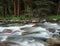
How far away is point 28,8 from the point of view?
25.4m

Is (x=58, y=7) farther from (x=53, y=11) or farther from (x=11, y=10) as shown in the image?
(x=11, y=10)

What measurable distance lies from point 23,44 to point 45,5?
64.0 feet

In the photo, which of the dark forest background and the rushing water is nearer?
the rushing water

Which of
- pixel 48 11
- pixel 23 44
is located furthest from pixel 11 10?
pixel 23 44

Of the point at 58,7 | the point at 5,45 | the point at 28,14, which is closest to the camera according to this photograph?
the point at 5,45

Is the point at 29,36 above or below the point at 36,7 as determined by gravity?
below

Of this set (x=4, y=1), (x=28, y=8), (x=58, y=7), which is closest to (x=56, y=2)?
(x=58, y=7)

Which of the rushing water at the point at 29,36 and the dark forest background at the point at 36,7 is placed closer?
the rushing water at the point at 29,36

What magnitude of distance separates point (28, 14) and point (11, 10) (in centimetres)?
913

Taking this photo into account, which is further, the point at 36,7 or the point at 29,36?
the point at 36,7

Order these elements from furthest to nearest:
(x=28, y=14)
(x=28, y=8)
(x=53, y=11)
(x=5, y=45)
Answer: (x=53, y=11)
(x=28, y=8)
(x=28, y=14)
(x=5, y=45)

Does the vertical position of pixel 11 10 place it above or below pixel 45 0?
below

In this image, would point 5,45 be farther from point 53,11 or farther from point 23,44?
point 53,11

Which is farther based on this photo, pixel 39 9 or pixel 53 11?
pixel 53 11
